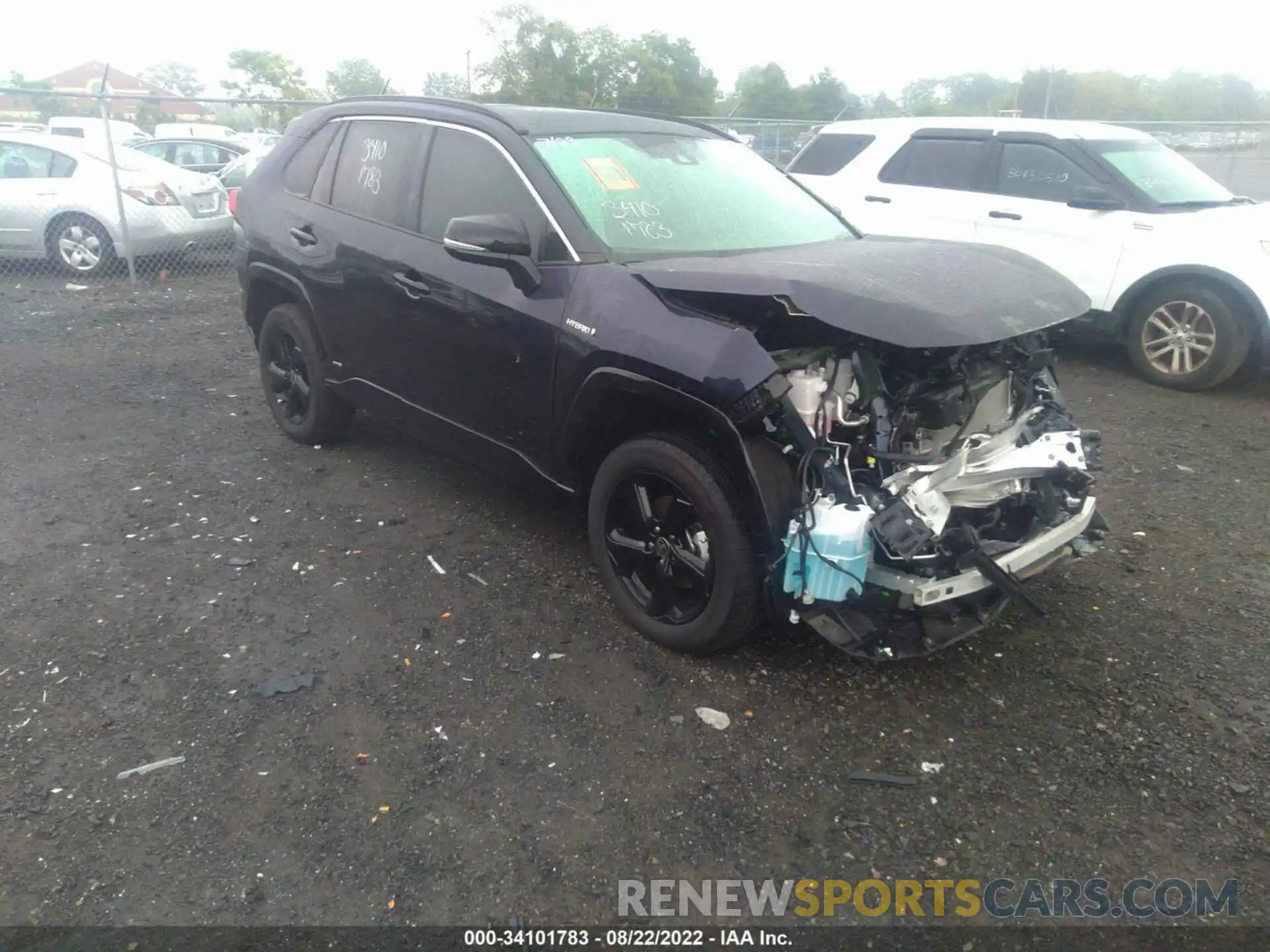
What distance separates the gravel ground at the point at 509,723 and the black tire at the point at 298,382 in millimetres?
557

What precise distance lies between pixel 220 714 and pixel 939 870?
7.70 ft

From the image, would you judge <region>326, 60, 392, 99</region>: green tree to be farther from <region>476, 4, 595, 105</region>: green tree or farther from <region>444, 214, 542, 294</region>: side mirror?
<region>444, 214, 542, 294</region>: side mirror

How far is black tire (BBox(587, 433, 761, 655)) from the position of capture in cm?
309

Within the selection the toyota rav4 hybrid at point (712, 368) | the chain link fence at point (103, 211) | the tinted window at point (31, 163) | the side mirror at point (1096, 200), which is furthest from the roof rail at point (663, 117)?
the tinted window at point (31, 163)

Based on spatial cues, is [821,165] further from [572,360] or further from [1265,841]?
[1265,841]

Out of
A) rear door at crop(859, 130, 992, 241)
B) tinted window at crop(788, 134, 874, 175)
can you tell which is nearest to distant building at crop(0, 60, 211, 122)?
tinted window at crop(788, 134, 874, 175)

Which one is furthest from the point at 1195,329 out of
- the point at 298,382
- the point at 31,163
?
the point at 31,163

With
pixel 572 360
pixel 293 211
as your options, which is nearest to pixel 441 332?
pixel 572 360

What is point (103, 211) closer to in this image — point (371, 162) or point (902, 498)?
point (371, 162)

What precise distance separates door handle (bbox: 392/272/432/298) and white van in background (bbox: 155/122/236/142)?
13702 mm

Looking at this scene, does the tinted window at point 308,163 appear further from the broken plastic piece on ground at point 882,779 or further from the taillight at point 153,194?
the taillight at point 153,194

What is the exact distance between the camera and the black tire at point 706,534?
122 inches

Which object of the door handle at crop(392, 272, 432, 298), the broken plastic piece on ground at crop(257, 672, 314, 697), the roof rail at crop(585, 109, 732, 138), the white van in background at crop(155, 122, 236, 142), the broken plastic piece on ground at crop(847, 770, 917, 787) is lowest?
the broken plastic piece on ground at crop(257, 672, 314, 697)

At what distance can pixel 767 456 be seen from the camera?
301cm
